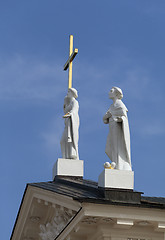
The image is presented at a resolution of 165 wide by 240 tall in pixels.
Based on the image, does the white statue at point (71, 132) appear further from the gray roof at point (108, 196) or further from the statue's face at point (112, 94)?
the gray roof at point (108, 196)

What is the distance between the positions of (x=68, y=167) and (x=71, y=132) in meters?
1.07

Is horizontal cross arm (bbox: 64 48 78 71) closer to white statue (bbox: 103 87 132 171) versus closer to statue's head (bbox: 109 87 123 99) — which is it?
statue's head (bbox: 109 87 123 99)

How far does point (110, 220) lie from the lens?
42.8ft

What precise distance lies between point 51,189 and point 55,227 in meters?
1.78

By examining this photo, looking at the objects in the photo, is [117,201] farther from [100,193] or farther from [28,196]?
[28,196]

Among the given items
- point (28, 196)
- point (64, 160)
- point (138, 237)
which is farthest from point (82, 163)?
point (138, 237)

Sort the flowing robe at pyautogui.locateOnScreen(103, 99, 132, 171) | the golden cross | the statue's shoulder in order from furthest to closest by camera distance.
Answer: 1. the golden cross
2. the statue's shoulder
3. the flowing robe at pyautogui.locateOnScreen(103, 99, 132, 171)

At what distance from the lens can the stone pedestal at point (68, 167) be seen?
17.5m

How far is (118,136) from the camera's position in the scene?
14.5m

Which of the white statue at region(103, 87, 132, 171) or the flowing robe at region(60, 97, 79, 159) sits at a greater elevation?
the flowing robe at region(60, 97, 79, 159)

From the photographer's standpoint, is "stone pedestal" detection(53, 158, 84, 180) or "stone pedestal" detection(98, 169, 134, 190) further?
"stone pedestal" detection(53, 158, 84, 180)

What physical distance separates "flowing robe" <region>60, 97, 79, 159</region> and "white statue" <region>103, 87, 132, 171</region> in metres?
3.06

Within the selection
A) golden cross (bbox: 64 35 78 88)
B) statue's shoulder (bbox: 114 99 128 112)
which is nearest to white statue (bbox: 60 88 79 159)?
golden cross (bbox: 64 35 78 88)

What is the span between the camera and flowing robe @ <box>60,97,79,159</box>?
17.8m
